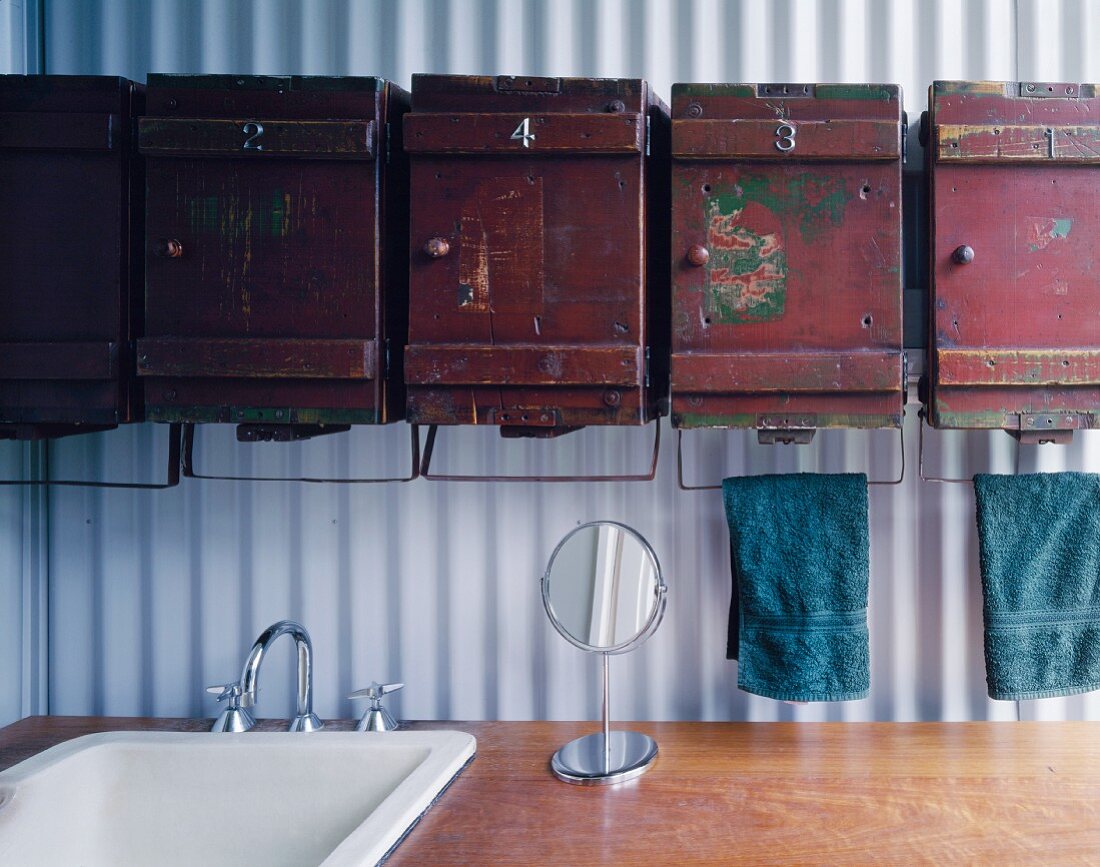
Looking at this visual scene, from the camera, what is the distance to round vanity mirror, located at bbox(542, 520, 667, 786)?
144cm

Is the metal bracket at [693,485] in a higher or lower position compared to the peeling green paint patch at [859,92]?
lower

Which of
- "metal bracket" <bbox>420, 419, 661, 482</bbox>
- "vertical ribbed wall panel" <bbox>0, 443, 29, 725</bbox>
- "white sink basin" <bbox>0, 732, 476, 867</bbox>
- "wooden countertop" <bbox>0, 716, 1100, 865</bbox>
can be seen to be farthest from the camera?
"vertical ribbed wall panel" <bbox>0, 443, 29, 725</bbox>

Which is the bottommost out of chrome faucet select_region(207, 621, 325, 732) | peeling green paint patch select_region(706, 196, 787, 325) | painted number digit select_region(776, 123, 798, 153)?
chrome faucet select_region(207, 621, 325, 732)

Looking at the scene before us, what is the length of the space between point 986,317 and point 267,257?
1.28 meters

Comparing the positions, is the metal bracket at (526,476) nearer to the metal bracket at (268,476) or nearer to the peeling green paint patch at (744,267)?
the metal bracket at (268,476)

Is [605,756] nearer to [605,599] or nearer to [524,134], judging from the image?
[605,599]

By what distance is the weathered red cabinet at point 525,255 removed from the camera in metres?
1.29

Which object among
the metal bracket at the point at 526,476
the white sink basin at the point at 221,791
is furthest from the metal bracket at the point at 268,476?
the white sink basin at the point at 221,791

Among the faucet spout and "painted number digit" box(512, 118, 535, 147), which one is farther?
the faucet spout

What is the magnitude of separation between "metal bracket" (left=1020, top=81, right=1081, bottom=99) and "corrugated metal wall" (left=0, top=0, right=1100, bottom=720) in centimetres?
35

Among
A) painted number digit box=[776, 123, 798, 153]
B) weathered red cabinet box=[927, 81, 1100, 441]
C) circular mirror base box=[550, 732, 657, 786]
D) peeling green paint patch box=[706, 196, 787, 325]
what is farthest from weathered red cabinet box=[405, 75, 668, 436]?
circular mirror base box=[550, 732, 657, 786]

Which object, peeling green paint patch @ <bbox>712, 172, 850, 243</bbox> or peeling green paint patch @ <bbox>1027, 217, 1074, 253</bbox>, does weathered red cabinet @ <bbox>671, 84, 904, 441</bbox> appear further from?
peeling green paint patch @ <bbox>1027, 217, 1074, 253</bbox>

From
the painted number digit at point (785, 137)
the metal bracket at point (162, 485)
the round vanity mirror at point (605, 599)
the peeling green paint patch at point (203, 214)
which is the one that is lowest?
the round vanity mirror at point (605, 599)

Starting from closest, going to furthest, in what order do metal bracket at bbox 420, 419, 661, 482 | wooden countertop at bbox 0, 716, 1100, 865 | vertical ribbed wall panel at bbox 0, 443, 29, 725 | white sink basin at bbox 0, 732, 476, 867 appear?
wooden countertop at bbox 0, 716, 1100, 865 < white sink basin at bbox 0, 732, 476, 867 < metal bracket at bbox 420, 419, 661, 482 < vertical ribbed wall panel at bbox 0, 443, 29, 725
